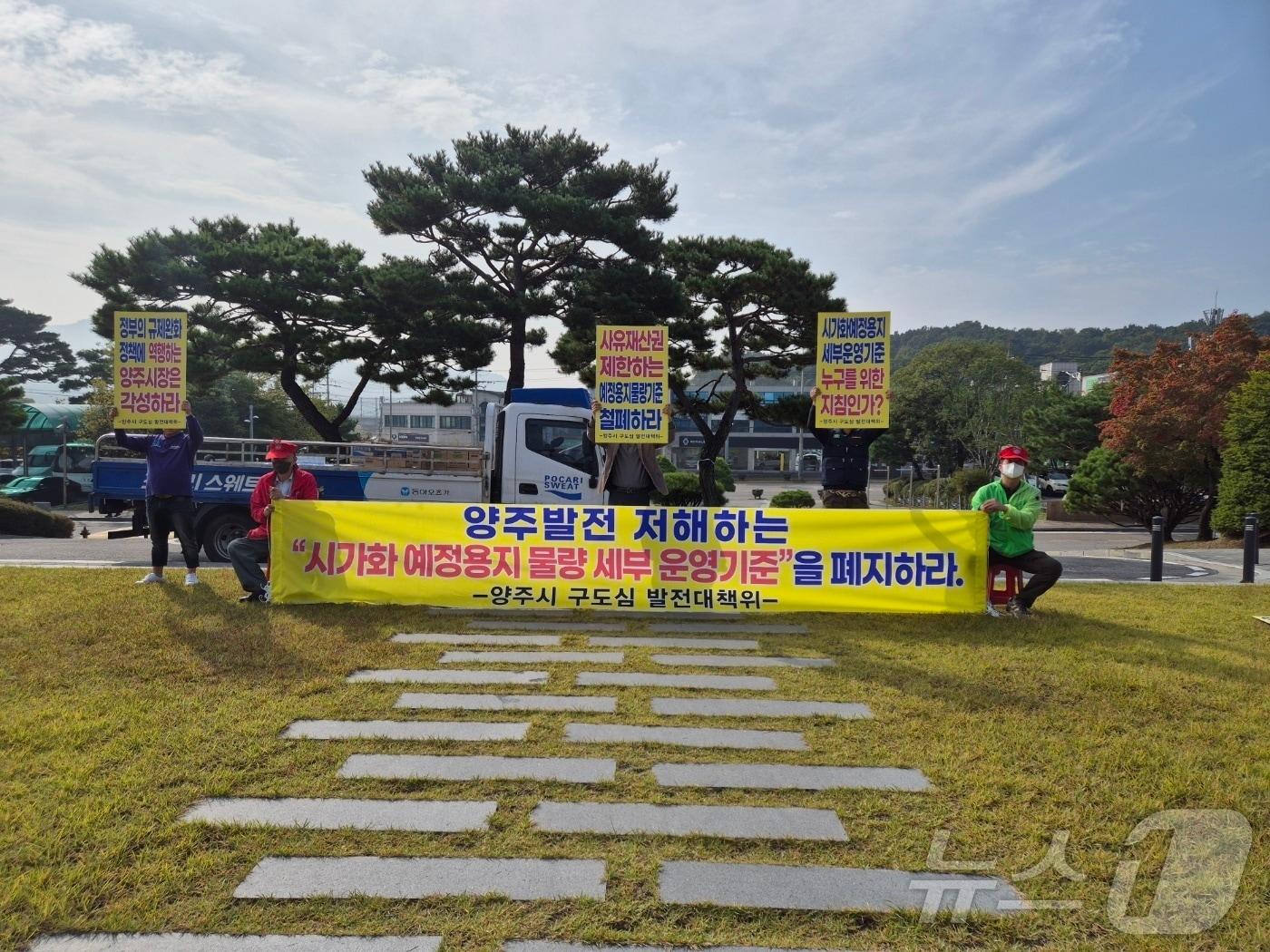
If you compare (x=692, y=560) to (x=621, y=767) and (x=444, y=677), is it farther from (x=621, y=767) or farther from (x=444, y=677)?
(x=621, y=767)

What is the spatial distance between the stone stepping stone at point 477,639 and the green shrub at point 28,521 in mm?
13341

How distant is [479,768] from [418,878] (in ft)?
3.12

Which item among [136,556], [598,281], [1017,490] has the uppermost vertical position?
[598,281]

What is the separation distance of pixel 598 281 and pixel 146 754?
50.4 ft

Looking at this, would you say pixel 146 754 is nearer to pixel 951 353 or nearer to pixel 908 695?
pixel 908 695

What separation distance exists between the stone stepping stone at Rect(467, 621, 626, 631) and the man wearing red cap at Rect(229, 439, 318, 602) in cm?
216

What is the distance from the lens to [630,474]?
Answer: 8.80 meters

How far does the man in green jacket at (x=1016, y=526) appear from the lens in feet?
23.2

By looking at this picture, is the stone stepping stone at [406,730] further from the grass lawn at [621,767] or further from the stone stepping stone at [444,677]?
the stone stepping stone at [444,677]

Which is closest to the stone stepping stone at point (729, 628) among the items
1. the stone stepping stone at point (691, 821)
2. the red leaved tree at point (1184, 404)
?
the stone stepping stone at point (691, 821)

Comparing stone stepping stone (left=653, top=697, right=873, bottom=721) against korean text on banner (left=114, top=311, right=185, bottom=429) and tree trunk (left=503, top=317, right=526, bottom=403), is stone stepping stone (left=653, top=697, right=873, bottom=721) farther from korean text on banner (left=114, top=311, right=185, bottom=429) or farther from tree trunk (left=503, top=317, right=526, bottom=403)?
tree trunk (left=503, top=317, right=526, bottom=403)

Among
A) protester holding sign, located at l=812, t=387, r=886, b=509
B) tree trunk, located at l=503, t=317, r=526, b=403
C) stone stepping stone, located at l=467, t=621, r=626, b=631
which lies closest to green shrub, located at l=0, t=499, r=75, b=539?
tree trunk, located at l=503, t=317, r=526, b=403

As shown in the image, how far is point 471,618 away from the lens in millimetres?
6910

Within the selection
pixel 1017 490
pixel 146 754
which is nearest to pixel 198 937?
pixel 146 754
